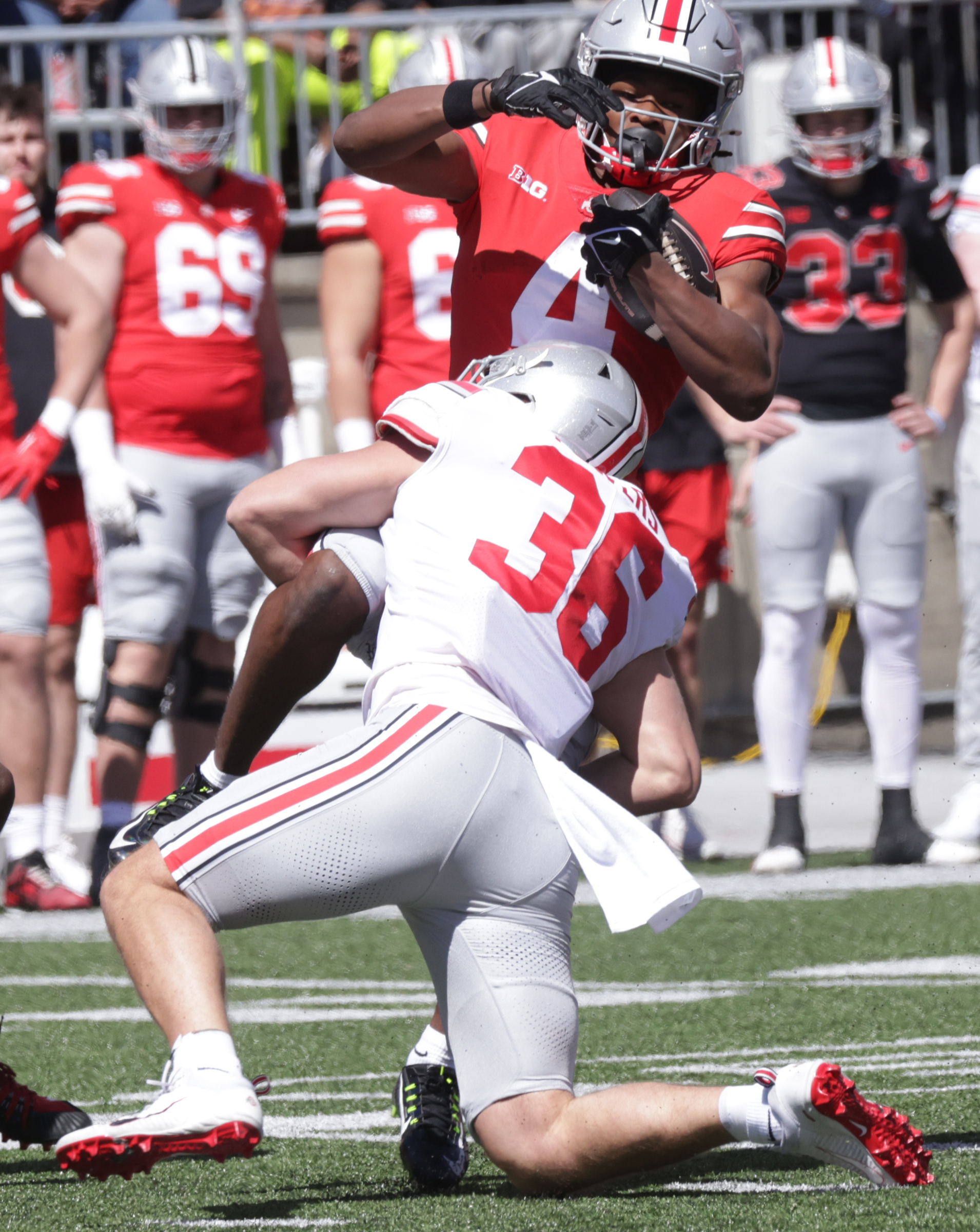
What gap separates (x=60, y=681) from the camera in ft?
22.0

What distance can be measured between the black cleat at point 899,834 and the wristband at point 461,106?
347cm

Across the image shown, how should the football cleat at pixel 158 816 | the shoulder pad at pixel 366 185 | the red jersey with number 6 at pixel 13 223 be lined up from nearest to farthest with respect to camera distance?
the football cleat at pixel 158 816 → the red jersey with number 6 at pixel 13 223 → the shoulder pad at pixel 366 185

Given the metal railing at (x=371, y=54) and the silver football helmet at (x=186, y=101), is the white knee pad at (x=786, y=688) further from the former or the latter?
the metal railing at (x=371, y=54)

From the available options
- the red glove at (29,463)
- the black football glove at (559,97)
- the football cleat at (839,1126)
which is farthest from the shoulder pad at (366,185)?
the football cleat at (839,1126)

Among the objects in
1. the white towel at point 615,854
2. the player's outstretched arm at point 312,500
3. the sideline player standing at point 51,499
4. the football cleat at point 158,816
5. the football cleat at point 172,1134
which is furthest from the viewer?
the sideline player standing at point 51,499

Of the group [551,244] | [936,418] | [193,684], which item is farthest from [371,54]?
[551,244]

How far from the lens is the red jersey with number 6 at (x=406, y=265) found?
6094 mm

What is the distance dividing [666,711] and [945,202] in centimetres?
390

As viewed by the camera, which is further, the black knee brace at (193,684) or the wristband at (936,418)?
the wristband at (936,418)

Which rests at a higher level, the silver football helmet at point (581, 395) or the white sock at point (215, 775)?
the silver football helmet at point (581, 395)

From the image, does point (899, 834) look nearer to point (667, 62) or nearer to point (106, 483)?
point (106, 483)

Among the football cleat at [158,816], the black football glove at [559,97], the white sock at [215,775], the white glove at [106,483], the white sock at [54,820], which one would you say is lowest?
the white sock at [54,820]

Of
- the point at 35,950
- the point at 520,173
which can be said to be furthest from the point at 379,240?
the point at 520,173

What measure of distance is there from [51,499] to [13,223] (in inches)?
44.7
